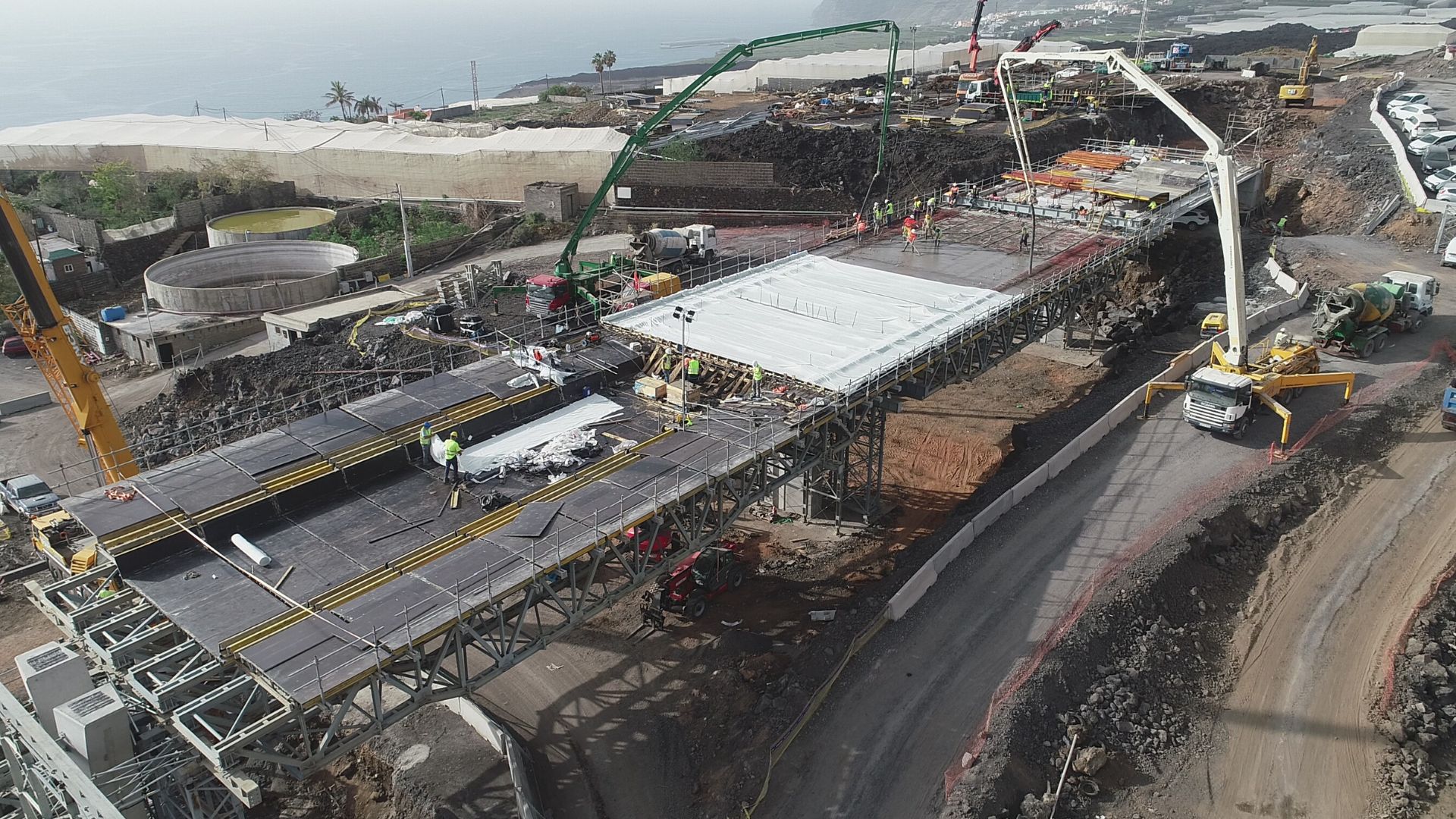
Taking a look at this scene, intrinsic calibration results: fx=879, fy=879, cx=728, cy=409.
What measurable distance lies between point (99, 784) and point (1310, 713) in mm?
26446

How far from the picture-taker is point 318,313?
50.0m

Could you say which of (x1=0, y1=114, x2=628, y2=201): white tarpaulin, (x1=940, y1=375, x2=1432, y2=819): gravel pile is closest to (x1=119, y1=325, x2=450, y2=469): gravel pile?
(x1=940, y1=375, x2=1432, y2=819): gravel pile

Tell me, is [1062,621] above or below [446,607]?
below

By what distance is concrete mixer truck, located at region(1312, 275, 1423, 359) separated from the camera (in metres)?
35.4

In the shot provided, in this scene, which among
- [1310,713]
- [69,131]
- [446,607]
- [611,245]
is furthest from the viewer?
[69,131]

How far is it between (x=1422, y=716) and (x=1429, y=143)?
57.0 meters

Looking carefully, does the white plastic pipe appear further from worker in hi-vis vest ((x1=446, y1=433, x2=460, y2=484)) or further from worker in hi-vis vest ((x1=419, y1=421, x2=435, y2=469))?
worker in hi-vis vest ((x1=419, y1=421, x2=435, y2=469))

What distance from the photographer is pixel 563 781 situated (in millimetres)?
22516

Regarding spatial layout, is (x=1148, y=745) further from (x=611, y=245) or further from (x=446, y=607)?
(x=611, y=245)

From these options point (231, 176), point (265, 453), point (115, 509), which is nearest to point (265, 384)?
point (265, 453)

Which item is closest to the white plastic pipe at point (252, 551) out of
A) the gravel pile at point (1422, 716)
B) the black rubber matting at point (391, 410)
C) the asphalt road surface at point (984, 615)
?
the black rubber matting at point (391, 410)

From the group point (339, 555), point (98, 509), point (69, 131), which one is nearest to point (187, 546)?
point (98, 509)

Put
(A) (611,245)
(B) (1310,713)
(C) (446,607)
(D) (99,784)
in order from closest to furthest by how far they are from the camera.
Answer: (D) (99,784), (C) (446,607), (B) (1310,713), (A) (611,245)

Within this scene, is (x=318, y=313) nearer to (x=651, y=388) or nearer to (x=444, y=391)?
(x=444, y=391)
